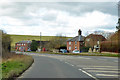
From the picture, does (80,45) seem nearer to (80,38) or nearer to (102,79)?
(80,38)

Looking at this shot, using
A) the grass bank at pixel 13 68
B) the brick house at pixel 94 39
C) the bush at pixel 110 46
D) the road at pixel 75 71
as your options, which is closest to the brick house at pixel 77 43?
the brick house at pixel 94 39

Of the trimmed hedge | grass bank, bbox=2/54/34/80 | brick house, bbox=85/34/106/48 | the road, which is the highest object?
brick house, bbox=85/34/106/48

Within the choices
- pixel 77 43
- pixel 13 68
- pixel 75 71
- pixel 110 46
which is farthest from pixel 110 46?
pixel 13 68

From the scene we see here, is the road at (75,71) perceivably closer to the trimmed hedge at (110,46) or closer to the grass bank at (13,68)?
the grass bank at (13,68)

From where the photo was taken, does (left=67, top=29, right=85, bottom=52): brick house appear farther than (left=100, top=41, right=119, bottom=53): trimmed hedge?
Yes

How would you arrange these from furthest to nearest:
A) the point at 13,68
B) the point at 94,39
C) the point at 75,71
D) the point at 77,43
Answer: the point at 77,43
the point at 94,39
the point at 13,68
the point at 75,71

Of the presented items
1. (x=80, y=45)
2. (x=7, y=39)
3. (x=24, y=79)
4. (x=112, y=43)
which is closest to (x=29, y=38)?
(x=80, y=45)

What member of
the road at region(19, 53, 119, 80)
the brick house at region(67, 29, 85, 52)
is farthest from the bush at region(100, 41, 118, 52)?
the brick house at region(67, 29, 85, 52)

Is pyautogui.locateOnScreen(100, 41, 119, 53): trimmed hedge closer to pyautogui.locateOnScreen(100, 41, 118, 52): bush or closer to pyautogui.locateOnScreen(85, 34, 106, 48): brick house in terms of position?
pyautogui.locateOnScreen(100, 41, 118, 52): bush

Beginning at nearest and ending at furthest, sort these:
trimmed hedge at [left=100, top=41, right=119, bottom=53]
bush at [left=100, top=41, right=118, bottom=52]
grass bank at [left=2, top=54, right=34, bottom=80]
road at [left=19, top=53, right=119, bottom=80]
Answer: grass bank at [left=2, top=54, right=34, bottom=80] < road at [left=19, top=53, right=119, bottom=80] < trimmed hedge at [left=100, top=41, right=119, bottom=53] < bush at [left=100, top=41, right=118, bottom=52]

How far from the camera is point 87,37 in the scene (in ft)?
300

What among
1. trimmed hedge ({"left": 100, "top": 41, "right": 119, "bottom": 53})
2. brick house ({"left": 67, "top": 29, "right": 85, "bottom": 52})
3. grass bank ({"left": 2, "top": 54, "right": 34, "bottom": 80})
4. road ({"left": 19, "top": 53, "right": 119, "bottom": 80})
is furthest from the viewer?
→ brick house ({"left": 67, "top": 29, "right": 85, "bottom": 52})

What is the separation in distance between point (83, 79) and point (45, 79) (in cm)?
209

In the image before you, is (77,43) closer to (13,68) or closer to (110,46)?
(110,46)
